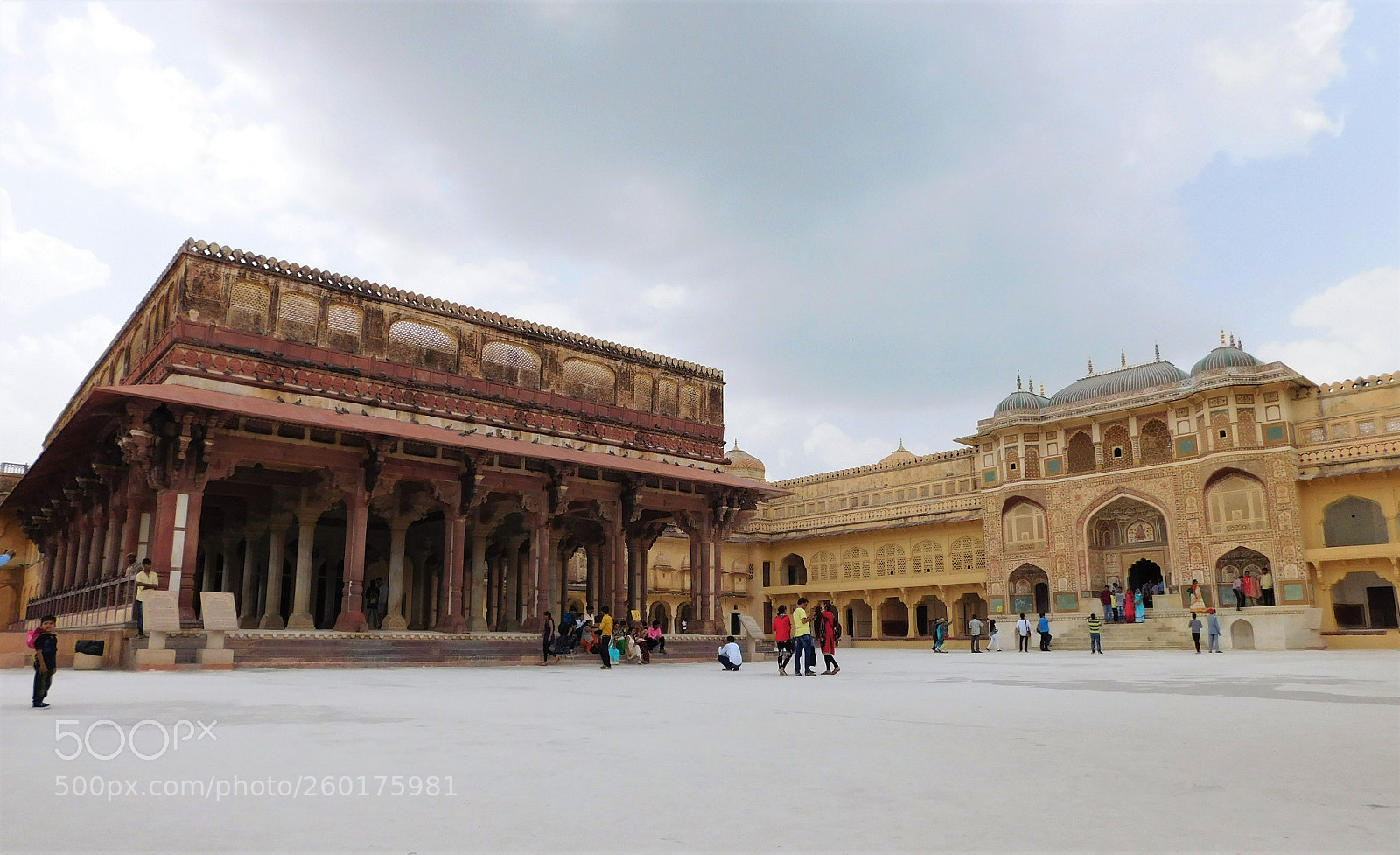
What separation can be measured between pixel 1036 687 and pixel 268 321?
57.4 ft

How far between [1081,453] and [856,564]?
11.5 meters

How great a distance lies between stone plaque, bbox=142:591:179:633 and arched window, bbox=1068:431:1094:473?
105ft

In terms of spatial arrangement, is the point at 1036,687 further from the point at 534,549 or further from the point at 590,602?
the point at 590,602

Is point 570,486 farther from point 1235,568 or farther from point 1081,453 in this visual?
point 1235,568

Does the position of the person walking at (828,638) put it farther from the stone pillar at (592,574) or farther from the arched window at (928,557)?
the arched window at (928,557)

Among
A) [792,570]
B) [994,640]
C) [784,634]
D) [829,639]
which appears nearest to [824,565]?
[792,570]

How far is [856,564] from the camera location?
143ft

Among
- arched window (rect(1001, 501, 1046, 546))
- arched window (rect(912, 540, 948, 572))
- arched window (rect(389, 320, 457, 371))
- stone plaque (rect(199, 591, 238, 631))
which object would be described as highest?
arched window (rect(389, 320, 457, 371))

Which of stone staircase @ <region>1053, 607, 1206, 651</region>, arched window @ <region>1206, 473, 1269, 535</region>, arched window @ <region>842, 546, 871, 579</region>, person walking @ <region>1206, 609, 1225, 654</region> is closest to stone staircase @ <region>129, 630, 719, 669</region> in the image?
person walking @ <region>1206, 609, 1225, 654</region>

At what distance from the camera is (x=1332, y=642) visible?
29.2 meters

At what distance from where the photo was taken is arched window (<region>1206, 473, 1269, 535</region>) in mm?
31078

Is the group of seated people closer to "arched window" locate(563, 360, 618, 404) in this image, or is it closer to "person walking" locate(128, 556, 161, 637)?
"person walking" locate(128, 556, 161, 637)

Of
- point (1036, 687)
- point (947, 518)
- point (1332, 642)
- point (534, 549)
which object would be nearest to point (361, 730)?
point (1036, 687)

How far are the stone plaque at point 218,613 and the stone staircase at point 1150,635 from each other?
85.1 ft
